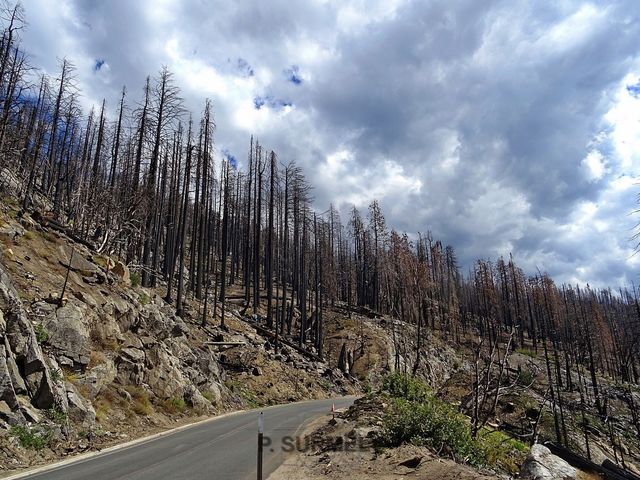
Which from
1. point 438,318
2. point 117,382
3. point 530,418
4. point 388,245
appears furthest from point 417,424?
point 438,318

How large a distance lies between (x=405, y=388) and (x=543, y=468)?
771cm

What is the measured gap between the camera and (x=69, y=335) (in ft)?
47.3

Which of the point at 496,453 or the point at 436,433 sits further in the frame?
the point at 496,453

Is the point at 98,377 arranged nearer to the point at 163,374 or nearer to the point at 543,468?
the point at 163,374

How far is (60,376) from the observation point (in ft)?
41.4

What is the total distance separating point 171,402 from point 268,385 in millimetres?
11375

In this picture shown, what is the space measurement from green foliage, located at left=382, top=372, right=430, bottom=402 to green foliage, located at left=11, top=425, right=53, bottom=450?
11221mm

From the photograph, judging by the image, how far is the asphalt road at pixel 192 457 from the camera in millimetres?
8906

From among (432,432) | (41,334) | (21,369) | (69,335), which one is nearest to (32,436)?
(21,369)

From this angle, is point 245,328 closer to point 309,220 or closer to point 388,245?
point 309,220

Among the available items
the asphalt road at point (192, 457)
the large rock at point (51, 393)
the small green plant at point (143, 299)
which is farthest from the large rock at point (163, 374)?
the large rock at point (51, 393)

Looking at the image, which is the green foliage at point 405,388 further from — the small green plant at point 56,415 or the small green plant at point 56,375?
the small green plant at point 56,375

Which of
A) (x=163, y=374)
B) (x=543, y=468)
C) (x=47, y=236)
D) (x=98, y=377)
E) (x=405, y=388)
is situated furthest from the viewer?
(x=47, y=236)

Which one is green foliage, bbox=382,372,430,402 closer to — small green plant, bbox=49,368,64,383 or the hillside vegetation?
the hillside vegetation
